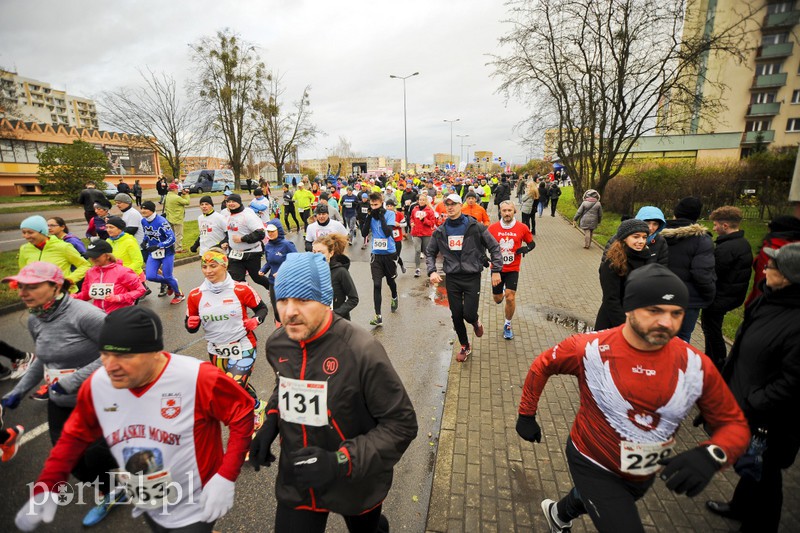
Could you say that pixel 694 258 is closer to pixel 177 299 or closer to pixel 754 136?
pixel 177 299

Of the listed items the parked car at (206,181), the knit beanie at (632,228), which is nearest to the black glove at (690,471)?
the knit beanie at (632,228)

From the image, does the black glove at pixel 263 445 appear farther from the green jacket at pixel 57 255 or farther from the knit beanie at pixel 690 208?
the knit beanie at pixel 690 208

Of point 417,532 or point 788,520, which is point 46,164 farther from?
point 788,520

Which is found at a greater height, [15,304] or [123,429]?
[123,429]

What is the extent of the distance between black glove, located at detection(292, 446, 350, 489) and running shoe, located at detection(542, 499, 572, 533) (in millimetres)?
1807

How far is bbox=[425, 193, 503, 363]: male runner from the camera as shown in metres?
5.00

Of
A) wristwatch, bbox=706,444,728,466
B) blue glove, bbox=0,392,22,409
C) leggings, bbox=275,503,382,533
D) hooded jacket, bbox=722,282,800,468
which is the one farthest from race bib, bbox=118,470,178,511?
hooded jacket, bbox=722,282,800,468

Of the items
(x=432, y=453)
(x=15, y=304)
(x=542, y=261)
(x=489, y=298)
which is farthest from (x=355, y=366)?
(x=542, y=261)

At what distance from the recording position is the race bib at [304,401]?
1.83 metres

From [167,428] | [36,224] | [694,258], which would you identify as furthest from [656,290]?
[36,224]

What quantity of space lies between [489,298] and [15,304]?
9.84 metres

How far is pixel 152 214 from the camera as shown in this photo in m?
7.55

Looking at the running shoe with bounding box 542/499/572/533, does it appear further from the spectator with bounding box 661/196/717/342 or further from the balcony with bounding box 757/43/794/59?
the balcony with bounding box 757/43/794/59

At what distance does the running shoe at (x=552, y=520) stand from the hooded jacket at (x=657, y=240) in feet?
8.26
